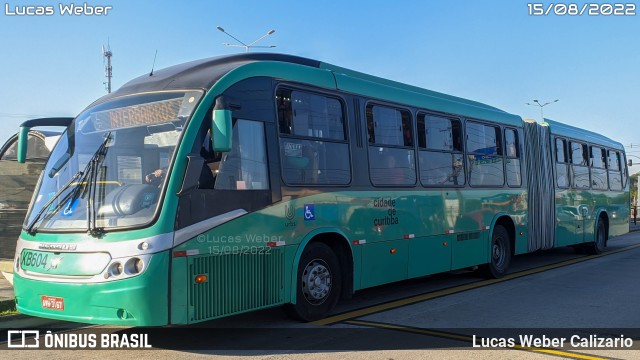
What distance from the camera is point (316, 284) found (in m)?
7.43

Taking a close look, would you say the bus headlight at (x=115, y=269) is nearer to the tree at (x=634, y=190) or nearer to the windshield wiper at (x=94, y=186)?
the windshield wiper at (x=94, y=186)

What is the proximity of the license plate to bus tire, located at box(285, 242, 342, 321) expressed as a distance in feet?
8.51

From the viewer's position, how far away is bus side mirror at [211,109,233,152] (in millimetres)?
5844

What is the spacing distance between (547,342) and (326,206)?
3.05 metres

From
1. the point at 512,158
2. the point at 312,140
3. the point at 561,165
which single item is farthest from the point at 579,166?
the point at 312,140

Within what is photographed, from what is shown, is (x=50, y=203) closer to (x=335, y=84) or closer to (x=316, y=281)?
(x=316, y=281)

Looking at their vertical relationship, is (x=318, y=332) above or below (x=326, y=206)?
below

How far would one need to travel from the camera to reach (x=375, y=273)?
8.40m

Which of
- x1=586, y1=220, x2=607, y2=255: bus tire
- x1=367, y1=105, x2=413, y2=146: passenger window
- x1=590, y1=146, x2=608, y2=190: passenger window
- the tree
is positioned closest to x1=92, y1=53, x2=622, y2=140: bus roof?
x1=367, y1=105, x2=413, y2=146: passenger window

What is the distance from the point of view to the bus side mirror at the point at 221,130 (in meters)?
5.84

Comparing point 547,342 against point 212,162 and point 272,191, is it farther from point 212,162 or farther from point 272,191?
point 212,162

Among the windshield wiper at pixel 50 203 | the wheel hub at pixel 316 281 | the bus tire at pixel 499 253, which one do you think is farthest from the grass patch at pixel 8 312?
the bus tire at pixel 499 253

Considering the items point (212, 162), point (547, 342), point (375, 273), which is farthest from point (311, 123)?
point (547, 342)

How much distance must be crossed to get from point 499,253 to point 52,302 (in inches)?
343
